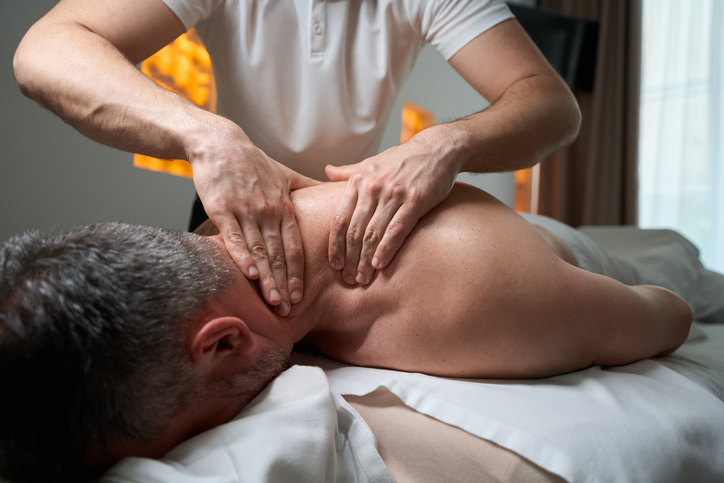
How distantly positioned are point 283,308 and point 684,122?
169 inches

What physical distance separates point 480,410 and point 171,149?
2.35 feet

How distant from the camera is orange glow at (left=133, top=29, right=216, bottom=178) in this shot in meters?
2.33

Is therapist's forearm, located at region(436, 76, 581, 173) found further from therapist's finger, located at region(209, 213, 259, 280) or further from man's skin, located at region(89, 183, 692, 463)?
therapist's finger, located at region(209, 213, 259, 280)

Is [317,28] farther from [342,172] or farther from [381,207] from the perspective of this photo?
[381,207]

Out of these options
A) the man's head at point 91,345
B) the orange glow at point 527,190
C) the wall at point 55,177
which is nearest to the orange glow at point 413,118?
the orange glow at point 527,190

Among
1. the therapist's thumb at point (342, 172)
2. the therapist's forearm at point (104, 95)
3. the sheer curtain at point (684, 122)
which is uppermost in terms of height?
the therapist's forearm at point (104, 95)

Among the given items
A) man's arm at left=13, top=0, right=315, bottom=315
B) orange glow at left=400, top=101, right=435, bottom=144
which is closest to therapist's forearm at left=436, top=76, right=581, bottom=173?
man's arm at left=13, top=0, right=315, bottom=315

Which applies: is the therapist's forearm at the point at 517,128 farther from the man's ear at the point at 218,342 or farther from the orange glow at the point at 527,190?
the orange glow at the point at 527,190

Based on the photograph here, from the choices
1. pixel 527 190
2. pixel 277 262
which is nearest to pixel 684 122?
pixel 527 190

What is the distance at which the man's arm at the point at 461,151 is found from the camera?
0.87 m

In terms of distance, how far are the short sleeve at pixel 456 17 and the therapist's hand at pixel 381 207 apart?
2.08 feet

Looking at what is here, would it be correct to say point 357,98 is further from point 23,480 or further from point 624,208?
point 624,208

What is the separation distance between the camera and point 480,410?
2.41 ft

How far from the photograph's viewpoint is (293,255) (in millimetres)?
859
